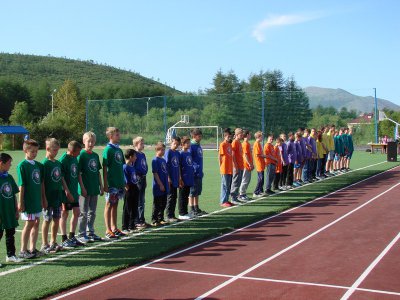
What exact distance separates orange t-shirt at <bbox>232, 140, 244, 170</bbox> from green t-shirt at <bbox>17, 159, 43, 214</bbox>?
6236mm

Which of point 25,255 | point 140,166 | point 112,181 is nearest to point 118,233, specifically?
point 112,181

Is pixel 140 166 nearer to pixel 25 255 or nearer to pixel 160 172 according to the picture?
pixel 160 172

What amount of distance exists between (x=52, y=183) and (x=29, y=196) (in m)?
0.48

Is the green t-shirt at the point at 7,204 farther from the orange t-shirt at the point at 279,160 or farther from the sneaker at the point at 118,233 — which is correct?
the orange t-shirt at the point at 279,160

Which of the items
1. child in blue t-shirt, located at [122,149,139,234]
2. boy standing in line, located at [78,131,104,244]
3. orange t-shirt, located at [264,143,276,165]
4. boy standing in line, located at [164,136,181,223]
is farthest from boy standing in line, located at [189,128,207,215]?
orange t-shirt, located at [264,143,276,165]

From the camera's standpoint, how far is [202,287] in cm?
571

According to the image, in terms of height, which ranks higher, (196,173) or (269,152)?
(269,152)

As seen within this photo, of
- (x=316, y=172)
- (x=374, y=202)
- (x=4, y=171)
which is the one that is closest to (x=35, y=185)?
(x=4, y=171)

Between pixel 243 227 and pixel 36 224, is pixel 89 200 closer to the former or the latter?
pixel 36 224

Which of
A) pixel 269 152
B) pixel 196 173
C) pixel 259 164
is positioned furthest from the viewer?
pixel 269 152

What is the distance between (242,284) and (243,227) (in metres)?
3.51

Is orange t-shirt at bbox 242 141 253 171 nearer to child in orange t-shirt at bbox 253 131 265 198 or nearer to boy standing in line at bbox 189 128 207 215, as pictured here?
child in orange t-shirt at bbox 253 131 265 198

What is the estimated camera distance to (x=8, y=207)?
6.71m

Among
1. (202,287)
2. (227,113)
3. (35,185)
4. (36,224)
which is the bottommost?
(202,287)
